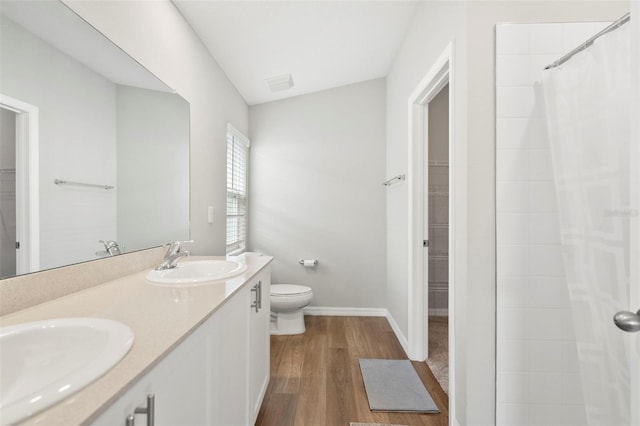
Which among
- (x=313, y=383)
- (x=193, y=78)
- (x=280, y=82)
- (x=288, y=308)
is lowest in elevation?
(x=313, y=383)

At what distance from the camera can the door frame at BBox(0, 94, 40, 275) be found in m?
0.89

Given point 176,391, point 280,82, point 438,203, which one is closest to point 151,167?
Answer: point 176,391

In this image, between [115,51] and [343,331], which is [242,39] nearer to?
[115,51]

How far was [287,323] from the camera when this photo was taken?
2.71 m

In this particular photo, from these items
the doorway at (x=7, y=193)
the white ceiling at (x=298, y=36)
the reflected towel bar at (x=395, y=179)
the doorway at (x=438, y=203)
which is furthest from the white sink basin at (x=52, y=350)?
the doorway at (x=438, y=203)

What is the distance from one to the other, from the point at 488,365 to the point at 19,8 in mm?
2221

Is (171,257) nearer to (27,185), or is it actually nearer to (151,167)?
(151,167)

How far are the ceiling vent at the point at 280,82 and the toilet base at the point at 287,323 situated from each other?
2203 millimetres

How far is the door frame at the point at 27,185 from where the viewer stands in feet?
2.91

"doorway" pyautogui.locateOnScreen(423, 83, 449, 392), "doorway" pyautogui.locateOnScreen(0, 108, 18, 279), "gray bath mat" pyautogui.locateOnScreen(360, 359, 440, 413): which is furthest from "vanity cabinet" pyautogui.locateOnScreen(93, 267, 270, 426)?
"doorway" pyautogui.locateOnScreen(423, 83, 449, 392)

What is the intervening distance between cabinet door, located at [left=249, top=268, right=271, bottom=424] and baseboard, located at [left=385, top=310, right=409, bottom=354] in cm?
120

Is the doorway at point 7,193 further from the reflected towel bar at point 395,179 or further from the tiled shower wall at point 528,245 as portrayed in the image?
the reflected towel bar at point 395,179

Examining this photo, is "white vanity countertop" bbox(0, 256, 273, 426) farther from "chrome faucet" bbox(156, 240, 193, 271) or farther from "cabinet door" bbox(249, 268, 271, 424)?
"cabinet door" bbox(249, 268, 271, 424)

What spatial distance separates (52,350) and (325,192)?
2.70 metres
